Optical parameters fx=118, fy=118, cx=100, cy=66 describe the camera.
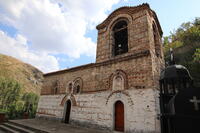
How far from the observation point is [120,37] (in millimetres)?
10828

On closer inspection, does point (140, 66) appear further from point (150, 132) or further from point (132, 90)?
point (150, 132)

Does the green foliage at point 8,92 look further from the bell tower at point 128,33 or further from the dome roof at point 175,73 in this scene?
the dome roof at point 175,73

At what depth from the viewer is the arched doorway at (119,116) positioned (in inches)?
294

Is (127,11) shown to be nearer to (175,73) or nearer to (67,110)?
(175,73)

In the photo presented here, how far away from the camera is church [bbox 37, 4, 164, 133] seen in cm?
691

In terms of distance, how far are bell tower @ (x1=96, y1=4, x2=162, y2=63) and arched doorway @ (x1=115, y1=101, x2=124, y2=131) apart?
11.8 feet

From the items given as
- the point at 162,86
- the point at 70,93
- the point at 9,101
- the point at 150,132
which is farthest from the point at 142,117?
the point at 9,101

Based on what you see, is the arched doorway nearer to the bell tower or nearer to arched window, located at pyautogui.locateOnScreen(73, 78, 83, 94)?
the bell tower

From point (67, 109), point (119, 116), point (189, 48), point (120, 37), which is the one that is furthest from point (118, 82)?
point (189, 48)

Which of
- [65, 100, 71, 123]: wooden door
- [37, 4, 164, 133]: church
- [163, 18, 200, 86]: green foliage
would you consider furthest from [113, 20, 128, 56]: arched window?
[163, 18, 200, 86]: green foliage

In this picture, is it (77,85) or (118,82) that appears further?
(77,85)

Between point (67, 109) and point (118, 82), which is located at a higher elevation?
point (118, 82)

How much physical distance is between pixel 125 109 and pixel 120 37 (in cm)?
635

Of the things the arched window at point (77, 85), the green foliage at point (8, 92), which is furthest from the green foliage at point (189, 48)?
the green foliage at point (8, 92)
